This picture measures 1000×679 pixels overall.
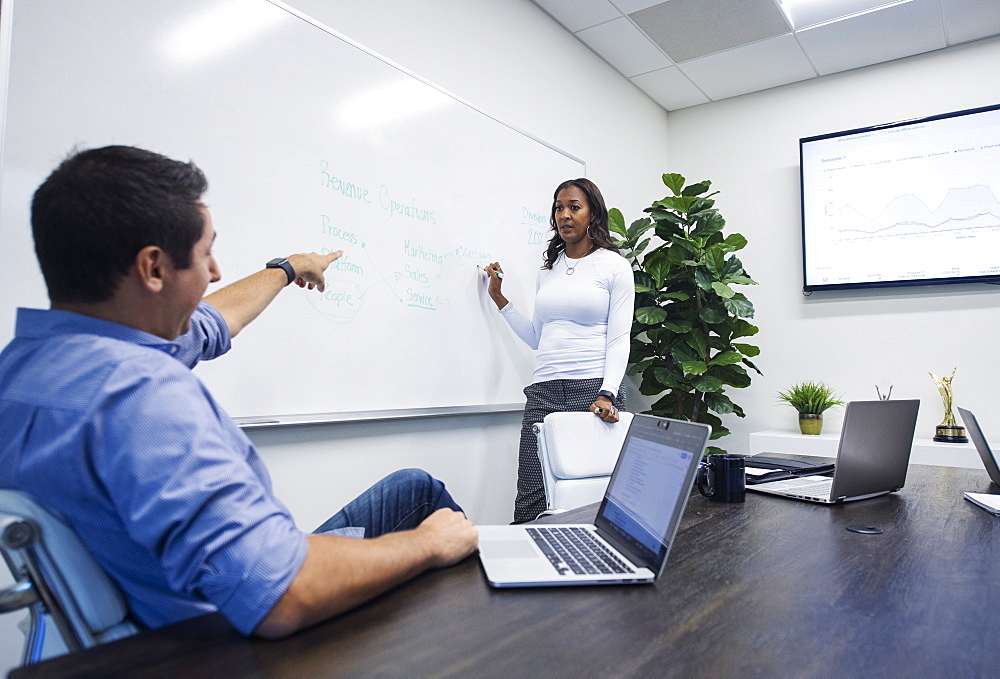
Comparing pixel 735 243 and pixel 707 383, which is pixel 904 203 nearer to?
pixel 735 243

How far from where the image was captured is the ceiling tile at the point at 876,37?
3.43 meters

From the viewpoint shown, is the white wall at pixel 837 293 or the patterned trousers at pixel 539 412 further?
the white wall at pixel 837 293

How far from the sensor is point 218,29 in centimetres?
188

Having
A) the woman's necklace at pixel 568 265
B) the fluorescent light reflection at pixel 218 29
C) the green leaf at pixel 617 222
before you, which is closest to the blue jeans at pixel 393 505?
the fluorescent light reflection at pixel 218 29

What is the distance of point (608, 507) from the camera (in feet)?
3.61

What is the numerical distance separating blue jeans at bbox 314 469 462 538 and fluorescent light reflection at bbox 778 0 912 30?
10.6ft

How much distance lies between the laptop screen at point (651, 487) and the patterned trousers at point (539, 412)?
1.54 meters

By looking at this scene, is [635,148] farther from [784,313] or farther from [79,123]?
[79,123]

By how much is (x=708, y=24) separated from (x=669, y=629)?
11.8ft

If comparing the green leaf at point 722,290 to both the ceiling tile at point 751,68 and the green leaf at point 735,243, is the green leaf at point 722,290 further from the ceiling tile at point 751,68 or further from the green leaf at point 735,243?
the ceiling tile at point 751,68

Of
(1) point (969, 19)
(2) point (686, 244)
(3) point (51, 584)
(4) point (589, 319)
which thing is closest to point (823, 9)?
(1) point (969, 19)

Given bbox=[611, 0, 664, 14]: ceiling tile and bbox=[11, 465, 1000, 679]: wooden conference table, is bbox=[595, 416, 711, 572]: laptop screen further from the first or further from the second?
bbox=[611, 0, 664, 14]: ceiling tile

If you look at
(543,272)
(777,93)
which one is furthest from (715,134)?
(543,272)

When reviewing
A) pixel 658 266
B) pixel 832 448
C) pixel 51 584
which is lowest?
pixel 832 448
